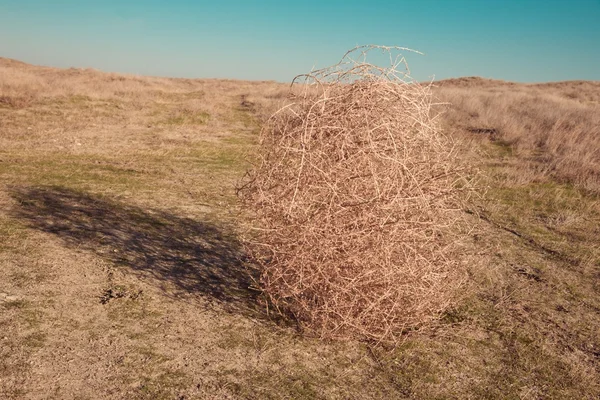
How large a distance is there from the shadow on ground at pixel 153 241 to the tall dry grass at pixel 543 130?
462cm

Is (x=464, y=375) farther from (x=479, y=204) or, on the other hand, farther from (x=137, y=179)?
(x=137, y=179)

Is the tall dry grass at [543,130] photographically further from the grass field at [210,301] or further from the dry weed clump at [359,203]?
the dry weed clump at [359,203]

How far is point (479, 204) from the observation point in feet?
28.3

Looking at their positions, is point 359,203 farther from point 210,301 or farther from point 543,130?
point 543,130

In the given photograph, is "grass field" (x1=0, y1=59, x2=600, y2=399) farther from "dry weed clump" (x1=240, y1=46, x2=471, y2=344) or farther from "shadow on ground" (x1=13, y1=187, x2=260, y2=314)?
"dry weed clump" (x1=240, y1=46, x2=471, y2=344)

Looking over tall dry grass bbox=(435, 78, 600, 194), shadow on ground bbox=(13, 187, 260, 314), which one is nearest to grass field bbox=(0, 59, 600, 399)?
shadow on ground bbox=(13, 187, 260, 314)

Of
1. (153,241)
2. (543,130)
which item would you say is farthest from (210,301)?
(543,130)

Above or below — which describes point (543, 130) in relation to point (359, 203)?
above

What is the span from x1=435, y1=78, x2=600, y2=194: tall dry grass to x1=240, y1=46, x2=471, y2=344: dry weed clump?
13.9ft

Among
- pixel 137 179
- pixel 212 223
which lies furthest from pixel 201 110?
pixel 212 223

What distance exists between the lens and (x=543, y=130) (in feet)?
49.0

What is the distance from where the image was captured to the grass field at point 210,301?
3.56m

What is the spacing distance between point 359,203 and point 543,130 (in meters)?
14.0

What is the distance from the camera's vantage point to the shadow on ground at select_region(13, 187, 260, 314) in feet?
16.4
